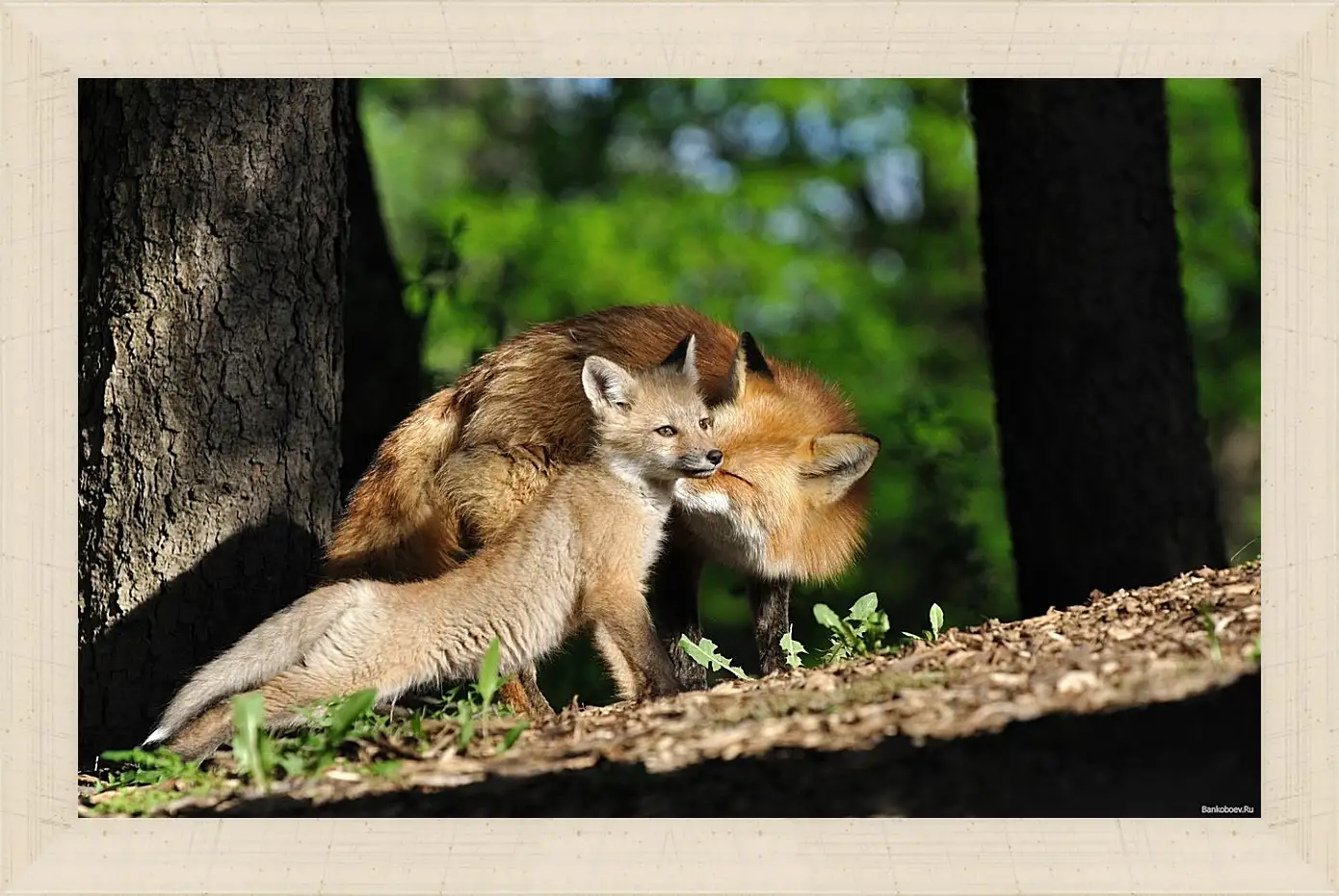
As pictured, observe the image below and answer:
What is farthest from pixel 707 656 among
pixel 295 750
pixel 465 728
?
pixel 295 750

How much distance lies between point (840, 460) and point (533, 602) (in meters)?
1.79

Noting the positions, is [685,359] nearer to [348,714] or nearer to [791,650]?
[791,650]

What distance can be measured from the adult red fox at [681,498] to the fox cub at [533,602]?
0.33m

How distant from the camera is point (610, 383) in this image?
19.2ft

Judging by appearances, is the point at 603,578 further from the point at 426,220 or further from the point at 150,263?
the point at 426,220

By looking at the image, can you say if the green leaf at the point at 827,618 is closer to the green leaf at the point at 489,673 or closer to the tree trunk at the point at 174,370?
the green leaf at the point at 489,673

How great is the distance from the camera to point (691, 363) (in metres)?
5.91

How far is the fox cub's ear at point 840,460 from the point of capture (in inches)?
247

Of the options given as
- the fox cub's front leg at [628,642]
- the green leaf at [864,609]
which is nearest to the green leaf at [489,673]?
the fox cub's front leg at [628,642]
